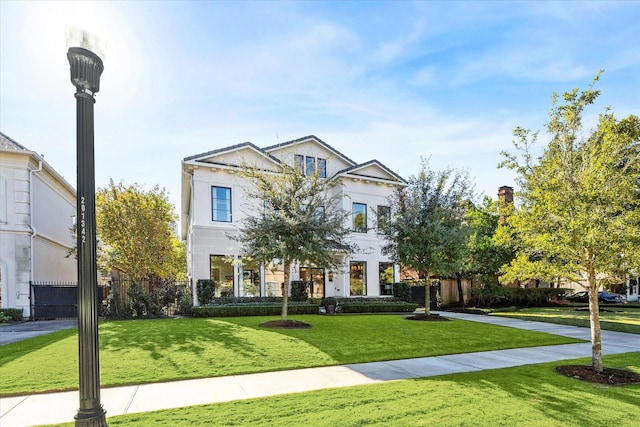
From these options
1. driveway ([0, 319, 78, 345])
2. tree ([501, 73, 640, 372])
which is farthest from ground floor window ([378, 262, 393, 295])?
driveway ([0, 319, 78, 345])

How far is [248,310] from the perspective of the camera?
17734mm

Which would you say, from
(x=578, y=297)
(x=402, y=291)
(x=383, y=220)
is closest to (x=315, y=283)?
(x=402, y=291)

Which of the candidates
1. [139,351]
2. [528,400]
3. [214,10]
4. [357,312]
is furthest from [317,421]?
[357,312]

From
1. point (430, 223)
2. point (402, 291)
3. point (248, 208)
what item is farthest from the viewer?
point (402, 291)

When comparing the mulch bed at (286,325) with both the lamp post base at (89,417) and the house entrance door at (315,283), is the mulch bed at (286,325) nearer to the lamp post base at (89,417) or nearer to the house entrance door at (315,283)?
the house entrance door at (315,283)

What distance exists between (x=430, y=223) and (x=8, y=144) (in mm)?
21711

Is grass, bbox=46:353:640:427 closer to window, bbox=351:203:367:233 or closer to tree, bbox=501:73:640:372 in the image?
tree, bbox=501:73:640:372

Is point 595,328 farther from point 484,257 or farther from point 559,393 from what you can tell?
point 484,257

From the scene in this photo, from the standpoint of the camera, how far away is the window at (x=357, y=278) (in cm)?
2441

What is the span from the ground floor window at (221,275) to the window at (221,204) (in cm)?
220

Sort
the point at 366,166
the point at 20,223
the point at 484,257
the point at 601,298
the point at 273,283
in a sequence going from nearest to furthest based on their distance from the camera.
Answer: the point at 20,223 → the point at 273,283 → the point at 366,166 → the point at 484,257 → the point at 601,298

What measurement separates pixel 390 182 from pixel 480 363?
1768cm

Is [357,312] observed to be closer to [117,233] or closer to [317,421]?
[117,233]

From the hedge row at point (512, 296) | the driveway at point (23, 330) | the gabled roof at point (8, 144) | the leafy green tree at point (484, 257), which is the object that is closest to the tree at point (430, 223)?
the leafy green tree at point (484, 257)
